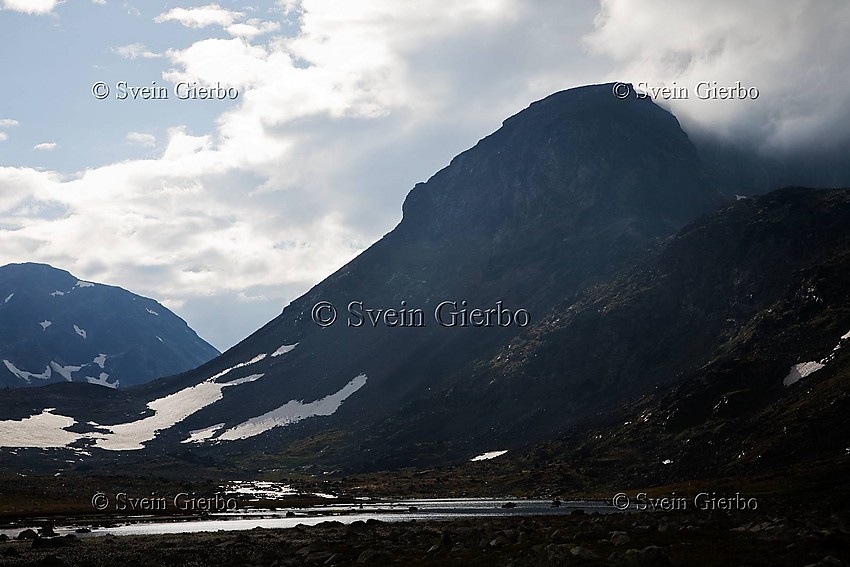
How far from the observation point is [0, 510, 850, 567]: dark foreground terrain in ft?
153

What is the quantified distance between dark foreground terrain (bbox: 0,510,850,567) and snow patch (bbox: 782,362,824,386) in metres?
95.2

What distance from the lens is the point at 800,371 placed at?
170 m

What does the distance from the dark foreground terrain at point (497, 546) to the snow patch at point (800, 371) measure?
95200 millimetres

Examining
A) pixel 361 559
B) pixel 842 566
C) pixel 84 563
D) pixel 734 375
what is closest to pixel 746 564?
pixel 842 566

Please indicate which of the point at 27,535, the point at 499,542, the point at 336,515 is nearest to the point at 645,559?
the point at 499,542

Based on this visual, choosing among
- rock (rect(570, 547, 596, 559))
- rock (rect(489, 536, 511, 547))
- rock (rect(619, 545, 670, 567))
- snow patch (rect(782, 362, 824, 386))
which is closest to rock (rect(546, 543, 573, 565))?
rock (rect(570, 547, 596, 559))

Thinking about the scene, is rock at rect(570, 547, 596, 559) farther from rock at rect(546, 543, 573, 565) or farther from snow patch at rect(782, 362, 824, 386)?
snow patch at rect(782, 362, 824, 386)

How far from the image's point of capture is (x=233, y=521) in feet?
355

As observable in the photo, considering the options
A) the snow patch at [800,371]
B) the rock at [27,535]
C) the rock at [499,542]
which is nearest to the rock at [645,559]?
the rock at [499,542]

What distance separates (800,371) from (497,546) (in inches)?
5290

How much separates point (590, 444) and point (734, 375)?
40338 millimetres

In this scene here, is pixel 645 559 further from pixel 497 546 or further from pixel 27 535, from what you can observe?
pixel 27 535

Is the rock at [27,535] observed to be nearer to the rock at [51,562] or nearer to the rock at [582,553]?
the rock at [51,562]

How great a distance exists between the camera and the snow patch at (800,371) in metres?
166
